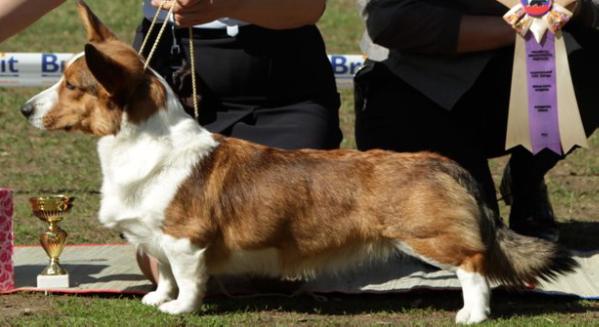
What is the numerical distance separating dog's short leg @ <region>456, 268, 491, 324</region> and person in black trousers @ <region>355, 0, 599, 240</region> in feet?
3.74

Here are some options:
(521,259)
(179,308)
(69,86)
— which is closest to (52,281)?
(179,308)

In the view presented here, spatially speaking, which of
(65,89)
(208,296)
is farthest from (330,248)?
(65,89)

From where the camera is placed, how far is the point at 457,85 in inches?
208

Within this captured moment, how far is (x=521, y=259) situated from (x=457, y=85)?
1.30 m

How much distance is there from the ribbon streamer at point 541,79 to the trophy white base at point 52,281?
2.06 meters

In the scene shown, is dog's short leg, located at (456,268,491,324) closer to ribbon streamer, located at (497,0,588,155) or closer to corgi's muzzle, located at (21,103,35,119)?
ribbon streamer, located at (497,0,588,155)

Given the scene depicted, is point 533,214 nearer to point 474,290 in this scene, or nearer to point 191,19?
point 474,290

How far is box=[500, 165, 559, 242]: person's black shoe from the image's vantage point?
561 cm

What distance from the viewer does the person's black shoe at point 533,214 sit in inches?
221

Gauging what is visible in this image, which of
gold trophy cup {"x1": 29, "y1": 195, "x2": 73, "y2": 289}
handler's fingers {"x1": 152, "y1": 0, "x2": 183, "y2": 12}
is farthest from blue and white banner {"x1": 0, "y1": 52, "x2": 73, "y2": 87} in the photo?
handler's fingers {"x1": 152, "y1": 0, "x2": 183, "y2": 12}

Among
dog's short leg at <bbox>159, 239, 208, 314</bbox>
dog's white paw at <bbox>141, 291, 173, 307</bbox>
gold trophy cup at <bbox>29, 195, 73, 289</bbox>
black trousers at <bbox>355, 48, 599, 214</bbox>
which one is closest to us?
dog's short leg at <bbox>159, 239, 208, 314</bbox>

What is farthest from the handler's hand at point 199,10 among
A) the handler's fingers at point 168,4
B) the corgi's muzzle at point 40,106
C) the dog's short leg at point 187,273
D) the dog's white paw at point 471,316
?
the dog's white paw at point 471,316

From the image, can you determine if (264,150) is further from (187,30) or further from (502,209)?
(502,209)

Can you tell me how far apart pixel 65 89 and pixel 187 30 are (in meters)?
1.10
